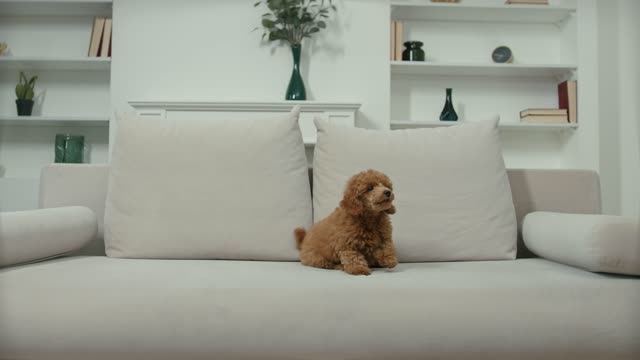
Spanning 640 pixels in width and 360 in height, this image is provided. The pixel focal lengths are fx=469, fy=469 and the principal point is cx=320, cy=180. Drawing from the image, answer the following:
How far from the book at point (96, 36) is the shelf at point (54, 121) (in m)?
0.45

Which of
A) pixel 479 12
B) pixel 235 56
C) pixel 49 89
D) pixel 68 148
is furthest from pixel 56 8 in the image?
pixel 479 12

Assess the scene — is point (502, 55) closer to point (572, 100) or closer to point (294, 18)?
point (572, 100)

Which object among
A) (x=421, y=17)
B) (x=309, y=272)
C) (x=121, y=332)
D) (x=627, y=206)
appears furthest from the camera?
(x=421, y=17)

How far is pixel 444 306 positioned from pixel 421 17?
295 centimetres

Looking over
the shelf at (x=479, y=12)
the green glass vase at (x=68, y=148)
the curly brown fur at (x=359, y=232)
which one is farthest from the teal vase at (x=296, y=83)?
the curly brown fur at (x=359, y=232)

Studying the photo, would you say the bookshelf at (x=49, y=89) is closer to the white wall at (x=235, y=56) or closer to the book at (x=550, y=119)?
the white wall at (x=235, y=56)

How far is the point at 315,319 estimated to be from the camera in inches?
36.0

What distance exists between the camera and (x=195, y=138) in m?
1.38

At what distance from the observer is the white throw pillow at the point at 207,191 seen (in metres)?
1.30

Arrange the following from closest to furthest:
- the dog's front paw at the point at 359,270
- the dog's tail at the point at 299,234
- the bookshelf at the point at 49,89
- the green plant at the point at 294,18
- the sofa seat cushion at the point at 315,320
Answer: the sofa seat cushion at the point at 315,320, the dog's front paw at the point at 359,270, the dog's tail at the point at 299,234, the green plant at the point at 294,18, the bookshelf at the point at 49,89

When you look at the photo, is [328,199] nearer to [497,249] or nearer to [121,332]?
[497,249]

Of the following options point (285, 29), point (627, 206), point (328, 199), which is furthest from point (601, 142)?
point (328, 199)

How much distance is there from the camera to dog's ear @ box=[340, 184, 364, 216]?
1.09m

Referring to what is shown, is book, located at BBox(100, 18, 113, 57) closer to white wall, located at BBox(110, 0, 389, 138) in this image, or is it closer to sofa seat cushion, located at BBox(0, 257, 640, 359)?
white wall, located at BBox(110, 0, 389, 138)
